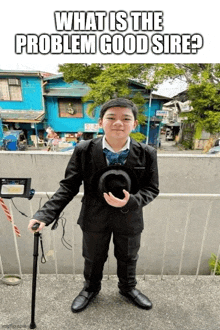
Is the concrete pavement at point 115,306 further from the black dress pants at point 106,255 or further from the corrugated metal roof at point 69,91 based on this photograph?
the corrugated metal roof at point 69,91

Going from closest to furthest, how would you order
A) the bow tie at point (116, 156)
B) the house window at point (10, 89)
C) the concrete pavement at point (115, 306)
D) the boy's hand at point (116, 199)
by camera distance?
the boy's hand at point (116, 199) < the bow tie at point (116, 156) < the concrete pavement at point (115, 306) < the house window at point (10, 89)

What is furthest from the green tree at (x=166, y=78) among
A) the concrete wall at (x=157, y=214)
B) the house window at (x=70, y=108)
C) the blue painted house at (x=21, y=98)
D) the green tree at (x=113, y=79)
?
the concrete wall at (x=157, y=214)

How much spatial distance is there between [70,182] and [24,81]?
48.5 feet

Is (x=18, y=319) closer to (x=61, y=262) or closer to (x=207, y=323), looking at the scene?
(x=207, y=323)

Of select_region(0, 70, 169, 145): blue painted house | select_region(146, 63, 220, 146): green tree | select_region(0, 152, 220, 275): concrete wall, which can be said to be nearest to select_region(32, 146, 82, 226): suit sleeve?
select_region(0, 152, 220, 275): concrete wall

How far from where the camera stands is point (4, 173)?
627cm

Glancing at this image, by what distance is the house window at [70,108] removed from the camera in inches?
583

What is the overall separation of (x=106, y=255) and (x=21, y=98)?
1517cm

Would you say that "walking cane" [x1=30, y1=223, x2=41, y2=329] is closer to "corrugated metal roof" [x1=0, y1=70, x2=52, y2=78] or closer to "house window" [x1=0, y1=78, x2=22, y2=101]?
"corrugated metal roof" [x1=0, y1=70, x2=52, y2=78]

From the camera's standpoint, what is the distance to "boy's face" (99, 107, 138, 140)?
1243 mm

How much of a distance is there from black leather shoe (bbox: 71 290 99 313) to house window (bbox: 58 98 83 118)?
14235 mm

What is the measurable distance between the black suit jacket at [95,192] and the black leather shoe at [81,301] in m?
0.69

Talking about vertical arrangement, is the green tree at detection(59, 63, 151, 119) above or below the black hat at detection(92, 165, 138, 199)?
above

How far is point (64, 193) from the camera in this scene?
Result: 56.9 inches
